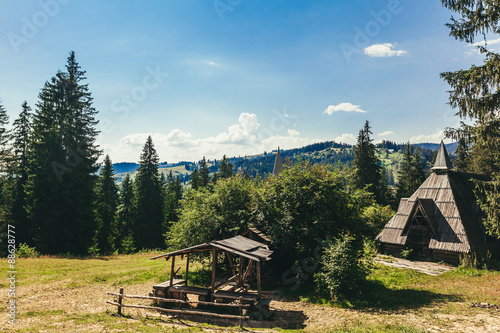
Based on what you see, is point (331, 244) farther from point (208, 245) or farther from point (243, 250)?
point (208, 245)

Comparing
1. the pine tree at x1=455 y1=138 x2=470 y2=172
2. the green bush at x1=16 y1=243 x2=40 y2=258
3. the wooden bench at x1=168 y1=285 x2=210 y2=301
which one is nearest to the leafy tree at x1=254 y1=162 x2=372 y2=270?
the wooden bench at x1=168 y1=285 x2=210 y2=301

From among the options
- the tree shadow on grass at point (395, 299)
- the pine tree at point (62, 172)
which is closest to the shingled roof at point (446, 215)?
the tree shadow on grass at point (395, 299)

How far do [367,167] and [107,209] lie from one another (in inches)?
1801

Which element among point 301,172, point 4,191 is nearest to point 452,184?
point 301,172

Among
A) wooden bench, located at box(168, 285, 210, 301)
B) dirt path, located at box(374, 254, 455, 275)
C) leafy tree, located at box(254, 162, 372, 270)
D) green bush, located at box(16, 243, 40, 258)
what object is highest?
leafy tree, located at box(254, 162, 372, 270)

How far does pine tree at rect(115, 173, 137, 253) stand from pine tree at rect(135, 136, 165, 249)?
2.34 meters

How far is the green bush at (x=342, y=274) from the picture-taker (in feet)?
51.2

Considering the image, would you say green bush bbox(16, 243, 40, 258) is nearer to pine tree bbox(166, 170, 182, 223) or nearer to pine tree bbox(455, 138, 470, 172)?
pine tree bbox(166, 170, 182, 223)

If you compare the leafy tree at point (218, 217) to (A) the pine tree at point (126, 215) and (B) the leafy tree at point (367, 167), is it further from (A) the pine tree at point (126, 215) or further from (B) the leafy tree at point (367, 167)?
(B) the leafy tree at point (367, 167)

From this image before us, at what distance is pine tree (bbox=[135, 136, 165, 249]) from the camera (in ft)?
156

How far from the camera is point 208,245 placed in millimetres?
15000

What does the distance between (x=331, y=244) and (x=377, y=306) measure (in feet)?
13.1

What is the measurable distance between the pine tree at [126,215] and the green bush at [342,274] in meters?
40.0

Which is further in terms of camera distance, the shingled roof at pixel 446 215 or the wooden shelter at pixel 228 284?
the shingled roof at pixel 446 215
